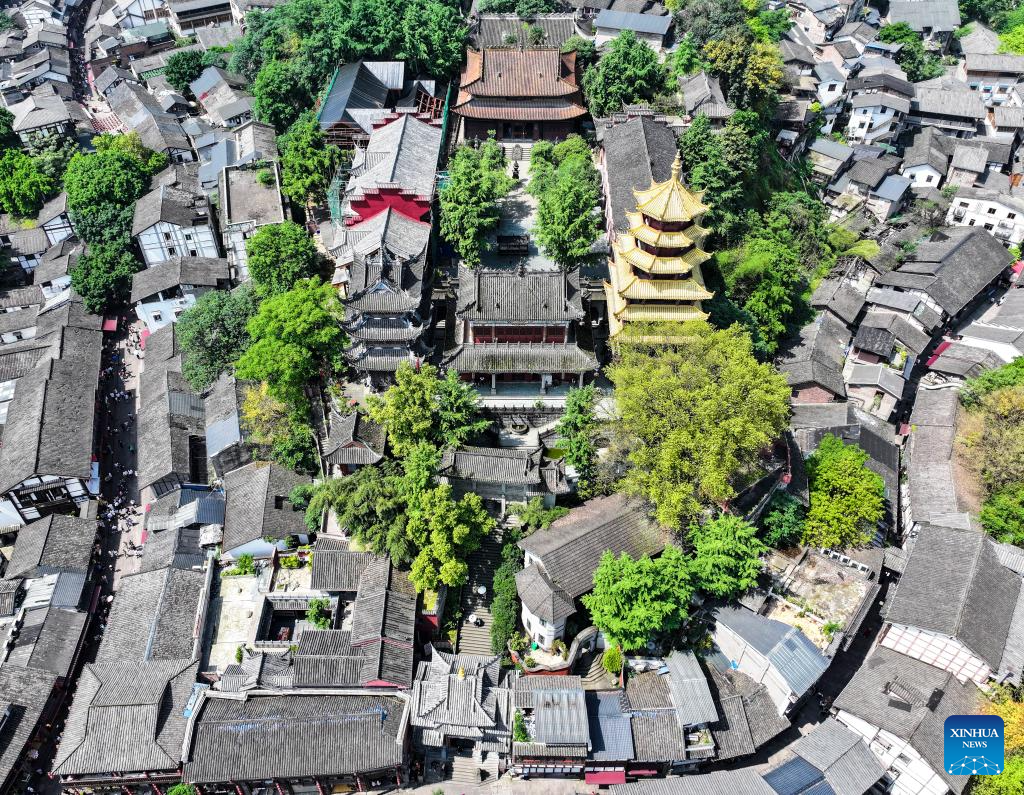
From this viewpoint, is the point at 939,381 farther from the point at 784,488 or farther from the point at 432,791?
the point at 432,791

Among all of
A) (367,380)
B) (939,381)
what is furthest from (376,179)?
(939,381)

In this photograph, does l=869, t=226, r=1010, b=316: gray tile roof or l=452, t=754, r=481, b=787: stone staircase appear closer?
l=452, t=754, r=481, b=787: stone staircase

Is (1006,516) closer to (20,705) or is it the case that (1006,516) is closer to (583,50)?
(583,50)

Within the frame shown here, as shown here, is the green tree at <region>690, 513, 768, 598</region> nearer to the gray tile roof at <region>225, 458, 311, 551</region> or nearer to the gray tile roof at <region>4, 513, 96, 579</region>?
the gray tile roof at <region>225, 458, 311, 551</region>

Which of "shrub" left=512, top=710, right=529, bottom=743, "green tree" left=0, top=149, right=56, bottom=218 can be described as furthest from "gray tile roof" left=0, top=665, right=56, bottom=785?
"green tree" left=0, top=149, right=56, bottom=218

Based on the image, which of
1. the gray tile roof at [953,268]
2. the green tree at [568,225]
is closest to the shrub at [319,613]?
the green tree at [568,225]

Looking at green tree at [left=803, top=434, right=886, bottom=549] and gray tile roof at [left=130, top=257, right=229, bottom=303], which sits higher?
gray tile roof at [left=130, top=257, right=229, bottom=303]
